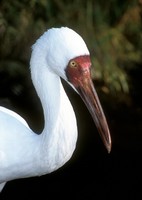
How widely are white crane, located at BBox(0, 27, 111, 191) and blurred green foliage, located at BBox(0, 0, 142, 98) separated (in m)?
2.39

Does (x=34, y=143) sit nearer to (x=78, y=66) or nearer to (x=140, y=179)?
(x=78, y=66)

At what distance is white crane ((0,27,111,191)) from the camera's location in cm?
335

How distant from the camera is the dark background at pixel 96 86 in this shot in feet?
17.6

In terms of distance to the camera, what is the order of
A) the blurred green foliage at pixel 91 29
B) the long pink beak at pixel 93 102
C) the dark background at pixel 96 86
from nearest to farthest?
the long pink beak at pixel 93 102 < the dark background at pixel 96 86 < the blurred green foliage at pixel 91 29

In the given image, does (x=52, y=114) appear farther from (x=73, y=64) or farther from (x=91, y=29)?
(x=91, y=29)

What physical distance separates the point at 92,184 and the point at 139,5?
2.10 metres

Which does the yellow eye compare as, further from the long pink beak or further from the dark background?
the dark background

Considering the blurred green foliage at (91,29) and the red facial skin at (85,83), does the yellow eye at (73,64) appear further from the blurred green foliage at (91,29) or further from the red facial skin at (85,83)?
the blurred green foliage at (91,29)

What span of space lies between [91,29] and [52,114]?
9.69ft

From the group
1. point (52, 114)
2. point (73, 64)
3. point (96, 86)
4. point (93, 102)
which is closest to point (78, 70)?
point (73, 64)

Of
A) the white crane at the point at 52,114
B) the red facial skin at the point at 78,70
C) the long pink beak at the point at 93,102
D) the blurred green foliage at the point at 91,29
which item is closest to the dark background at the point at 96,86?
the blurred green foliage at the point at 91,29

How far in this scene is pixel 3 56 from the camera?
6.18 m

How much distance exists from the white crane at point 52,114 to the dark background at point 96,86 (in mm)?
1513

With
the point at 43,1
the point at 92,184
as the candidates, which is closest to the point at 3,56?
the point at 43,1
